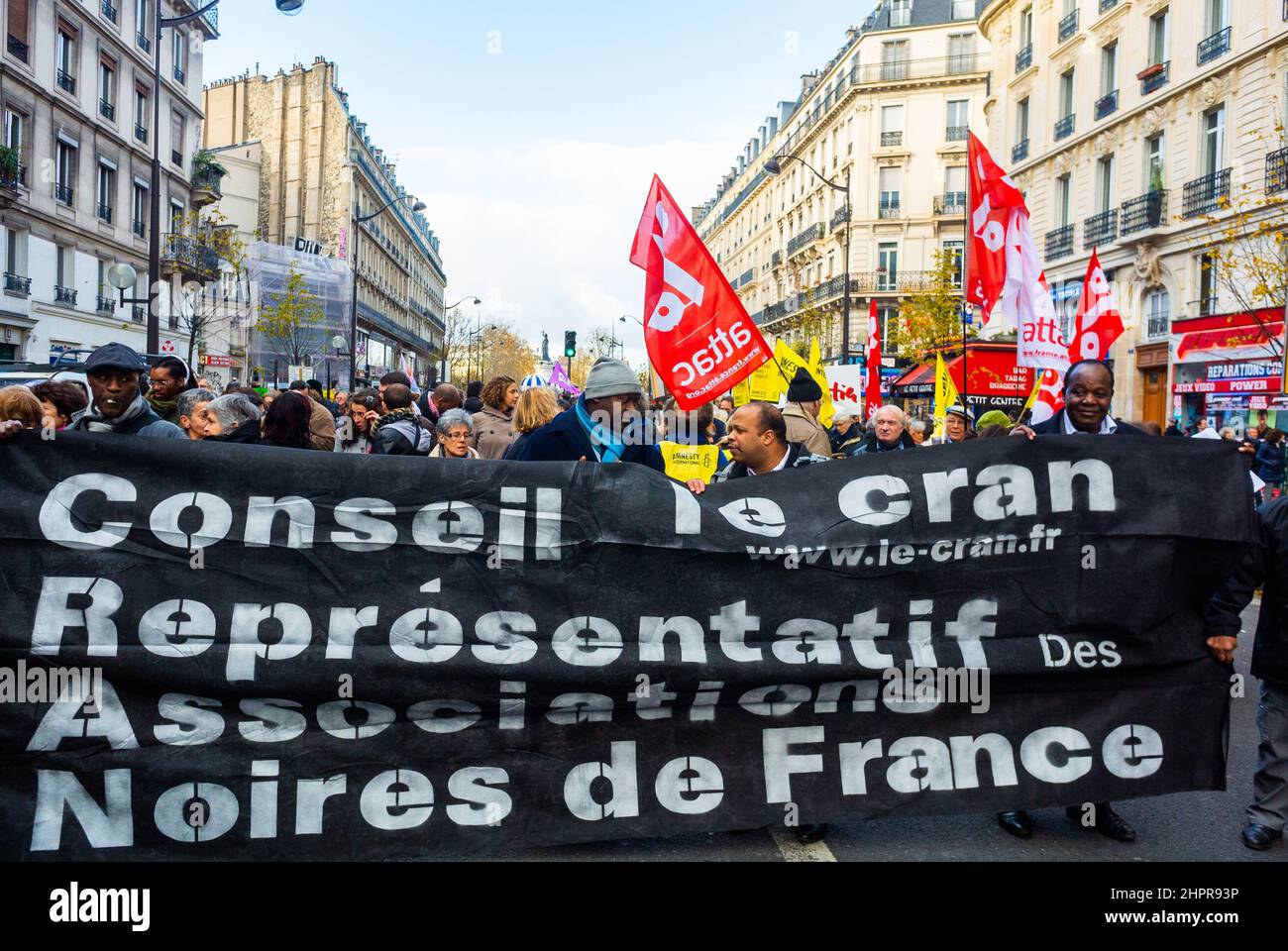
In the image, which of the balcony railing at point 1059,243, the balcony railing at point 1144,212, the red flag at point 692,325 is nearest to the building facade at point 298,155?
the balcony railing at point 1059,243

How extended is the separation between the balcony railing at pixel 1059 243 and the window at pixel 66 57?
2892cm

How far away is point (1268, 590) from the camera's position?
435cm

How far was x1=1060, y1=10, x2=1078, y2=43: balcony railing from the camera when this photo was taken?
31922 millimetres

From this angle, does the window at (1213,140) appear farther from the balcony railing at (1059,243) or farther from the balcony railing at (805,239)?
the balcony railing at (805,239)

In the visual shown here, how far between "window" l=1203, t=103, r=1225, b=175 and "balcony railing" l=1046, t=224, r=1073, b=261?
6.01 metres

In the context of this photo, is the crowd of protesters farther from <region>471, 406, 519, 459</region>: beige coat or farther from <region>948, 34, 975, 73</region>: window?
<region>948, 34, 975, 73</region>: window

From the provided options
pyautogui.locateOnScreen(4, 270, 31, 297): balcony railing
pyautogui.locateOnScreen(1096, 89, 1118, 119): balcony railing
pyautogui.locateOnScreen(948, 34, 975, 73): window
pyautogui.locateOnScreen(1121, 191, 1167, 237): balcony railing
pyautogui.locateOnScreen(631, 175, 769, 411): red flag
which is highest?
pyautogui.locateOnScreen(948, 34, 975, 73): window

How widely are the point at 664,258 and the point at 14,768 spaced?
15.7 ft

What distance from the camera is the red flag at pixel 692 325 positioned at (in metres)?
6.92

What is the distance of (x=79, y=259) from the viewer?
30859 mm

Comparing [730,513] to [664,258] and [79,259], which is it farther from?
[79,259]

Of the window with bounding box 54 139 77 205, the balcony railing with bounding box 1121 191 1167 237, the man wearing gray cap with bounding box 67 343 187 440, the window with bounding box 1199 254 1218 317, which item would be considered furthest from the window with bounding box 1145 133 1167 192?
the window with bounding box 54 139 77 205

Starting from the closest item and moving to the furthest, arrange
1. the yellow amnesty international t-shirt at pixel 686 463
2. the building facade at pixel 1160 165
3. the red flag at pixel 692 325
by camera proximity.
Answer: the red flag at pixel 692 325, the yellow amnesty international t-shirt at pixel 686 463, the building facade at pixel 1160 165

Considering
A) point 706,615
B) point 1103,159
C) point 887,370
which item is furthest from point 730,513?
point 887,370
